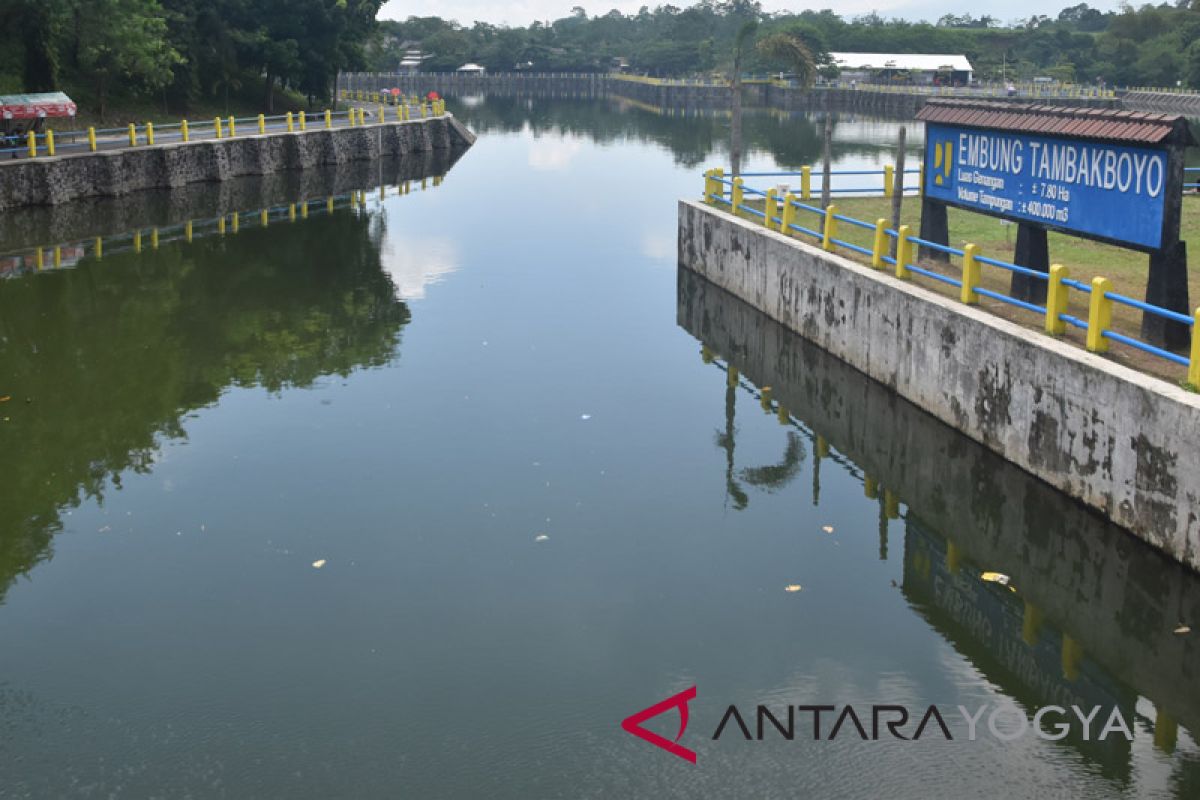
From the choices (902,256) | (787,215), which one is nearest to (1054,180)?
(902,256)

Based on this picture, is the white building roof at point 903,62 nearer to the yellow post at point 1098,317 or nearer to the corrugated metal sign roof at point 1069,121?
the corrugated metal sign roof at point 1069,121

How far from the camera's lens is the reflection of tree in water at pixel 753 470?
1553 cm

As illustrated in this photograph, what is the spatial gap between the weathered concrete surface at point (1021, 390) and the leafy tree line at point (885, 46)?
5346 cm

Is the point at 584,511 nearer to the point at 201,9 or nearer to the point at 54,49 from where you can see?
the point at 54,49

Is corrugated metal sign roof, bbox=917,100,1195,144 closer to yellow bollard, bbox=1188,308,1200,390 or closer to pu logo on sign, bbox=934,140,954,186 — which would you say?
pu logo on sign, bbox=934,140,954,186

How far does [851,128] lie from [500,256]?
62571 millimetres

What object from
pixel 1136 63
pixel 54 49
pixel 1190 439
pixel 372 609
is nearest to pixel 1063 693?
pixel 1190 439

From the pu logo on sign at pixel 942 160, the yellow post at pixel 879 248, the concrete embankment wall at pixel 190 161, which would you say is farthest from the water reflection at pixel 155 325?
the pu logo on sign at pixel 942 160

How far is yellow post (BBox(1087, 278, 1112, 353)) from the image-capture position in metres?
13.8

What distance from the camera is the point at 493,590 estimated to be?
40.7ft

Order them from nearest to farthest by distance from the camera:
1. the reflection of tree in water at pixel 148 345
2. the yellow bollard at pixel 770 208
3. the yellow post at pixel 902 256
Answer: the reflection of tree in water at pixel 148 345 < the yellow post at pixel 902 256 < the yellow bollard at pixel 770 208

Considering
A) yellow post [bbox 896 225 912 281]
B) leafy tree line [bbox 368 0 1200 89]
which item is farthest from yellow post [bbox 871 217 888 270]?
leafy tree line [bbox 368 0 1200 89]

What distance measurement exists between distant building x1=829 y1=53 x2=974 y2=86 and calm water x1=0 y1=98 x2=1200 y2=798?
106m

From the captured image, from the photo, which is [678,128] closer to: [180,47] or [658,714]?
[180,47]
